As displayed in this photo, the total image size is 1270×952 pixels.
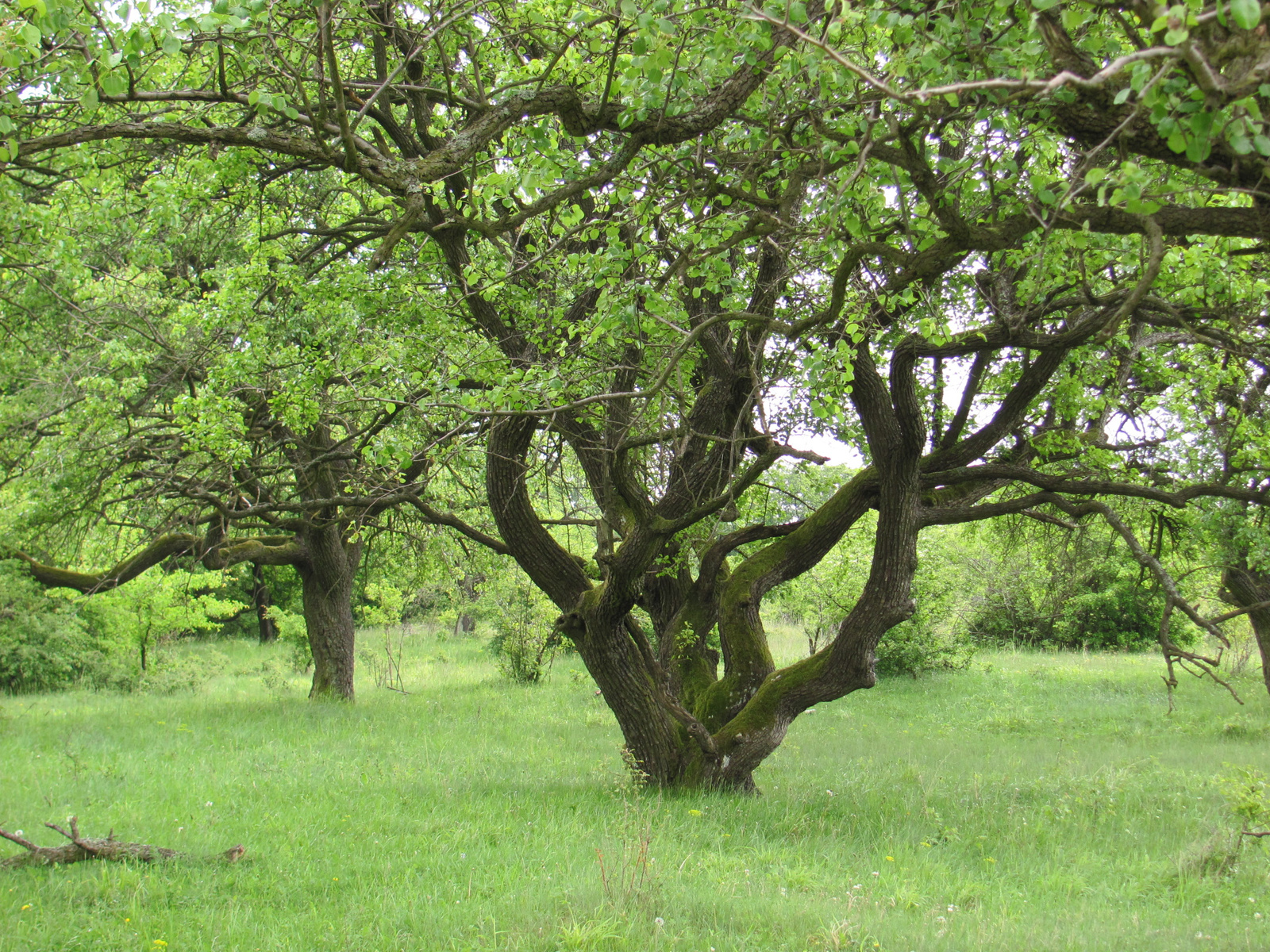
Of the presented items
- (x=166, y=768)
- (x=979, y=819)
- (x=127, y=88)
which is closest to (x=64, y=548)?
(x=166, y=768)

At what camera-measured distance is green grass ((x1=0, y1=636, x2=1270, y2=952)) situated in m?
4.58

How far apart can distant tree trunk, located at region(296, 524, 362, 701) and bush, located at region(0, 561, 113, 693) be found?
15.8ft

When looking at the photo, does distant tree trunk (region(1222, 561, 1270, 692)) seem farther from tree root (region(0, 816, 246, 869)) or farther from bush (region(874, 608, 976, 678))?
tree root (region(0, 816, 246, 869))

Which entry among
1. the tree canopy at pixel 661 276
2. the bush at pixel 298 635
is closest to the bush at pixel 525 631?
the bush at pixel 298 635

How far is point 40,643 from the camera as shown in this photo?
1705cm

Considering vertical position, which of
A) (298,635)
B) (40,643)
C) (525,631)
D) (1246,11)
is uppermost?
(1246,11)

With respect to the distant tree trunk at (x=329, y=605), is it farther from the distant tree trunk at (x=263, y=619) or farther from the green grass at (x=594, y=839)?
the distant tree trunk at (x=263, y=619)

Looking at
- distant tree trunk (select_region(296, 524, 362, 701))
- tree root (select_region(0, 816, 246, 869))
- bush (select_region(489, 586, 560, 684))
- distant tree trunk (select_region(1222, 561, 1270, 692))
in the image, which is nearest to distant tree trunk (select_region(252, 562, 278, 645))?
bush (select_region(489, 586, 560, 684))

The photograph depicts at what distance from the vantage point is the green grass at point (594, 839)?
458 centimetres

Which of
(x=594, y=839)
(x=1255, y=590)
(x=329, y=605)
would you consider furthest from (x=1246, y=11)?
(x=329, y=605)

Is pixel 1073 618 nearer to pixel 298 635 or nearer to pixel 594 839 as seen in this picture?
pixel 298 635

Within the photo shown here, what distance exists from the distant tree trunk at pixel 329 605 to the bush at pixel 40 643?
482 cm

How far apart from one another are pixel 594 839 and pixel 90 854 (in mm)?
3373

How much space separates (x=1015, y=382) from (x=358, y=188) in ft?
23.2
